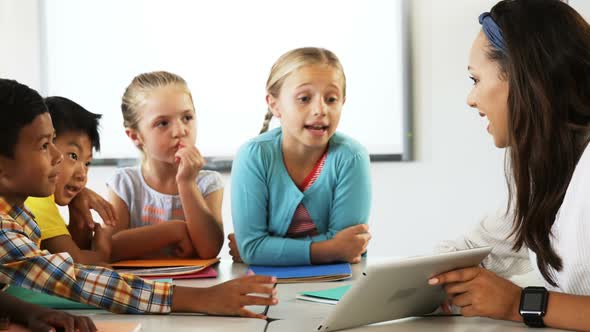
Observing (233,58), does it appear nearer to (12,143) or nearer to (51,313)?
(12,143)

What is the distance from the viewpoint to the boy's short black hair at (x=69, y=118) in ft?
6.39

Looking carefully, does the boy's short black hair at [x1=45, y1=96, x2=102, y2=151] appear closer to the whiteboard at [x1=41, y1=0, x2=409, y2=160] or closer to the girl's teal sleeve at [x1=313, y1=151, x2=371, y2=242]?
the girl's teal sleeve at [x1=313, y1=151, x2=371, y2=242]

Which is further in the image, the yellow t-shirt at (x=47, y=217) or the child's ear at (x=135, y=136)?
the child's ear at (x=135, y=136)

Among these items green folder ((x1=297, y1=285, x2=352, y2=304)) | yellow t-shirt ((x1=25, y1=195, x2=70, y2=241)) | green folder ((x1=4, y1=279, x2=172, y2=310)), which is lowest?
green folder ((x1=297, y1=285, x2=352, y2=304))

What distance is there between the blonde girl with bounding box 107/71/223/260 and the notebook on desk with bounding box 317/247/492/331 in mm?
908

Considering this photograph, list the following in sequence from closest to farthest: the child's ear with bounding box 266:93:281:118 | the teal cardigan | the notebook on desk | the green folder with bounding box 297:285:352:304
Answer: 1. the notebook on desk
2. the green folder with bounding box 297:285:352:304
3. the teal cardigan
4. the child's ear with bounding box 266:93:281:118

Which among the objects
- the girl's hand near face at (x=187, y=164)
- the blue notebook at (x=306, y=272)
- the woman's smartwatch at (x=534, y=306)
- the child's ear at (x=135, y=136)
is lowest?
the blue notebook at (x=306, y=272)

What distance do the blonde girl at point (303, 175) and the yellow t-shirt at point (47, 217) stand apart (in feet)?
1.57

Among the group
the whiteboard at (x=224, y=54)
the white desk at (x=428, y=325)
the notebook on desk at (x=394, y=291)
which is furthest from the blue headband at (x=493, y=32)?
the whiteboard at (x=224, y=54)

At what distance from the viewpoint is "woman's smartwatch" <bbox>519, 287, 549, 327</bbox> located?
128 centimetres

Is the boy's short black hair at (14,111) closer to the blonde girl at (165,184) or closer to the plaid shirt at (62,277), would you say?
the plaid shirt at (62,277)

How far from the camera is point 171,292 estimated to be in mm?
1459

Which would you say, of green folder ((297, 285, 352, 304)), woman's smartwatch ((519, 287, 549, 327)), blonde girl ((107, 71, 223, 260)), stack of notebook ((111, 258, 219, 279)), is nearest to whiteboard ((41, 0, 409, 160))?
blonde girl ((107, 71, 223, 260))

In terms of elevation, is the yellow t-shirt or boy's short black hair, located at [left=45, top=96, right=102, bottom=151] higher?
boy's short black hair, located at [left=45, top=96, right=102, bottom=151]
